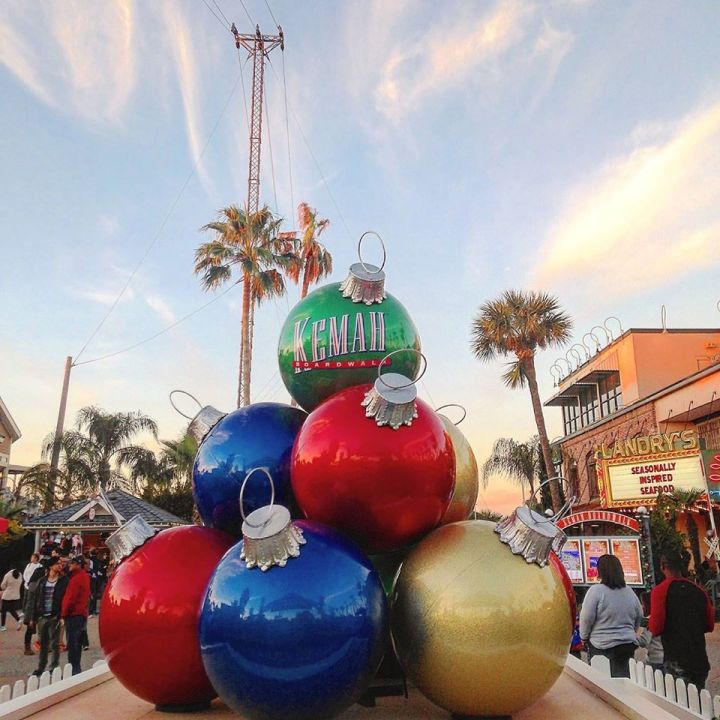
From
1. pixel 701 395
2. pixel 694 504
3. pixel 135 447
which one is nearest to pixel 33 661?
pixel 694 504

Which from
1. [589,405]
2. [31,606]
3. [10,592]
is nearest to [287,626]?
[31,606]

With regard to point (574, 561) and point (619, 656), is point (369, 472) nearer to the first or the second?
point (619, 656)

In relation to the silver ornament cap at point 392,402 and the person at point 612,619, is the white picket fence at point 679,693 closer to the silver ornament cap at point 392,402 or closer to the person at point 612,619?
the person at point 612,619

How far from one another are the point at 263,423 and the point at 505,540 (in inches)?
57.4

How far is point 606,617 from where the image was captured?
18.7ft

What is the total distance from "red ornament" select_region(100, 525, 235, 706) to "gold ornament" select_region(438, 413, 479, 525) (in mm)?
1628

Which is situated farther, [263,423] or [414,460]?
[263,423]

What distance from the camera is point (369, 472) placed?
10.1 ft

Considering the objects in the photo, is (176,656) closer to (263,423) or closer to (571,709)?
(263,423)

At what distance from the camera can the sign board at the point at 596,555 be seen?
52.6 ft

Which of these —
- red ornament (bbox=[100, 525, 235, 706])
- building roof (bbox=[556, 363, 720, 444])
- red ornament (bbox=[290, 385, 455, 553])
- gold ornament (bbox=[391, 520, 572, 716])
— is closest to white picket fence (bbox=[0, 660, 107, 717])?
red ornament (bbox=[100, 525, 235, 706])

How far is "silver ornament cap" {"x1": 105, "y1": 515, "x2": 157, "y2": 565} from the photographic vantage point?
3.39 m

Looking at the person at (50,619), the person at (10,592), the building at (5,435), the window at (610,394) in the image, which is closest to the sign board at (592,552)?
the person at (50,619)

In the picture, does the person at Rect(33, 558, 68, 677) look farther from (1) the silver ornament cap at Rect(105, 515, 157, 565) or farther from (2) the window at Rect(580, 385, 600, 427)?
(2) the window at Rect(580, 385, 600, 427)
